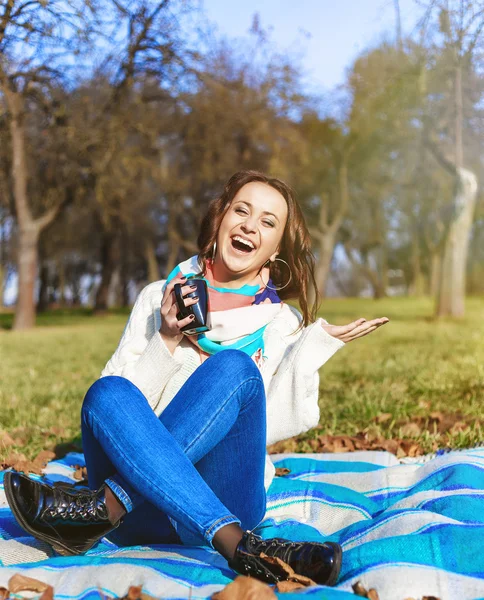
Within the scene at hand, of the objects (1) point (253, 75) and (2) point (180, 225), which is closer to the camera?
(1) point (253, 75)

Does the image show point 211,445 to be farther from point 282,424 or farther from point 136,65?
point 136,65

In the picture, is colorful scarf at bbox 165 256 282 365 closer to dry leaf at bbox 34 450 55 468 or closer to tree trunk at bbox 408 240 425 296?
dry leaf at bbox 34 450 55 468

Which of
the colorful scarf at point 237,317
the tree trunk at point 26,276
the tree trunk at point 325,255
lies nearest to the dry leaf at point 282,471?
the colorful scarf at point 237,317

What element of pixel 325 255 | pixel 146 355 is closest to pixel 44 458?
pixel 146 355

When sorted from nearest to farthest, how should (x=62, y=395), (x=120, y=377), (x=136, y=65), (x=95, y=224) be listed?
(x=120, y=377) < (x=62, y=395) < (x=136, y=65) < (x=95, y=224)

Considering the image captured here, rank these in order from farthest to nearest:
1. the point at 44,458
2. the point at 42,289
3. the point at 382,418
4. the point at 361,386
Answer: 1. the point at 42,289
2. the point at 361,386
3. the point at 382,418
4. the point at 44,458

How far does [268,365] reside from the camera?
2.69m

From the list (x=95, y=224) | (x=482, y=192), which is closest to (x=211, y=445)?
(x=482, y=192)

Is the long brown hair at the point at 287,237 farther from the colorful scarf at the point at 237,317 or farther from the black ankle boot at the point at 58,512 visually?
the black ankle boot at the point at 58,512

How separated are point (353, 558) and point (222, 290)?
121 centimetres

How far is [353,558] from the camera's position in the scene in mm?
2148

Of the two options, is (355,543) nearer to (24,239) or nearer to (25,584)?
(25,584)

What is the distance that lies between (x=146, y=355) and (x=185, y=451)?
1.35 feet

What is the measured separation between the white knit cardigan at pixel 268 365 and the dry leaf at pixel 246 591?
31.6 inches
